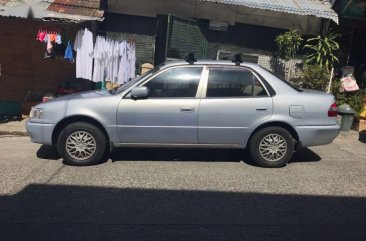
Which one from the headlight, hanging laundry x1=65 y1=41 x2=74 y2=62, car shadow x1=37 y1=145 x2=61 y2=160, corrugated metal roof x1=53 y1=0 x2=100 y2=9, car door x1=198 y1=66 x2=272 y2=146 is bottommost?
car shadow x1=37 y1=145 x2=61 y2=160

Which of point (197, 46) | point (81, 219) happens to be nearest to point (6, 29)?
point (197, 46)

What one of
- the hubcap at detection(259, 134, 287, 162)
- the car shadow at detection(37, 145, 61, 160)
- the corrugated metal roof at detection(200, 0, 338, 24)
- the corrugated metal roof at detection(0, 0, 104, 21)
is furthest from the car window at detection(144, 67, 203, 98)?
the corrugated metal roof at detection(200, 0, 338, 24)

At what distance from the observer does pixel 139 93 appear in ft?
22.1

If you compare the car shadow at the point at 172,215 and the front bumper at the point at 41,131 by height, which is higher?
the front bumper at the point at 41,131

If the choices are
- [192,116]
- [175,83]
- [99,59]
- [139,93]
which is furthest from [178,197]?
[99,59]

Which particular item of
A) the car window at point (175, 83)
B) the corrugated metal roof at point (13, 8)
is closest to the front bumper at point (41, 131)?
the car window at point (175, 83)

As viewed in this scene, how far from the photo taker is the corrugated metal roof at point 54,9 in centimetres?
992

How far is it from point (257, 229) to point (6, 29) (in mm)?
9065

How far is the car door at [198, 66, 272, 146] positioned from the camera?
271 inches

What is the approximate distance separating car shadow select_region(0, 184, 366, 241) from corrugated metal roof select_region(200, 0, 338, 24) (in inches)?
240

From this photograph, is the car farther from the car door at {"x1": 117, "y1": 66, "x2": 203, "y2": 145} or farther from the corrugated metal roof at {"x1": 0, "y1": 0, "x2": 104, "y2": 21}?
the corrugated metal roof at {"x1": 0, "y1": 0, "x2": 104, "y2": 21}

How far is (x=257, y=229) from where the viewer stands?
185 inches

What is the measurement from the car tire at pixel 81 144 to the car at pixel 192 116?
15mm

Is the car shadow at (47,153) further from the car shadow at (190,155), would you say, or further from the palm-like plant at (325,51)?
the palm-like plant at (325,51)
